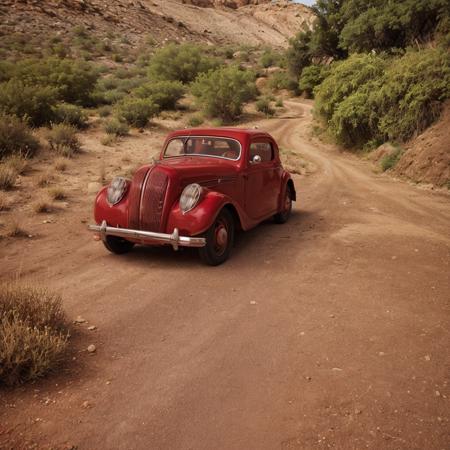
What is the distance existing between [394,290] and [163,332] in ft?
9.26

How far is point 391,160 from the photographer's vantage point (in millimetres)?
13672

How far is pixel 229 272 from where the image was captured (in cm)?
516

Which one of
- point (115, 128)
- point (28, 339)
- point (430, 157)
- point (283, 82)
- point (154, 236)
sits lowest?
point (115, 128)

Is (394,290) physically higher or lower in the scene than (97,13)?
lower

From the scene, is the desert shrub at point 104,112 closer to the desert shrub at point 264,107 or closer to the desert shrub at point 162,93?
the desert shrub at point 162,93

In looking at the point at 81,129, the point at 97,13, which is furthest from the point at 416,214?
the point at 97,13

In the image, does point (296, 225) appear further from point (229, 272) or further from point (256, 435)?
point (256, 435)

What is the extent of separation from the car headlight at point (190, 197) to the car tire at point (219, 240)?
387 millimetres

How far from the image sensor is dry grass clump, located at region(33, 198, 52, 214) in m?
7.64

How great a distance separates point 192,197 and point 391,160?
35.7 ft

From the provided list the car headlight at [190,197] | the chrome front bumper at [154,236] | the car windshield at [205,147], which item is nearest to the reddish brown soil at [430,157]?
the car windshield at [205,147]

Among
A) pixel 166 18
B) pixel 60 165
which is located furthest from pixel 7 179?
pixel 166 18

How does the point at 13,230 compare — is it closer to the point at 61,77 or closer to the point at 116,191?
the point at 116,191

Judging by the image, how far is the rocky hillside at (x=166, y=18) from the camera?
40469mm
